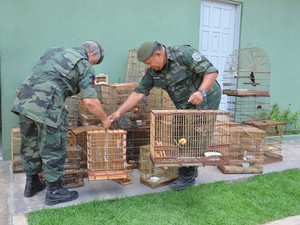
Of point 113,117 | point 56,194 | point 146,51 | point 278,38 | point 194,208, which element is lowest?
point 194,208

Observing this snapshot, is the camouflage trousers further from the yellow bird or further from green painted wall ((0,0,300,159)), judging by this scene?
green painted wall ((0,0,300,159))

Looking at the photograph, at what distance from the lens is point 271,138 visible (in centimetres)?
551

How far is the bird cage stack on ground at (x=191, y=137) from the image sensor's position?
9.21 feet

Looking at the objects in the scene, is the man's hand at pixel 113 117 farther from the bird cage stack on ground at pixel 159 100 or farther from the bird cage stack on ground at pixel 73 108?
the bird cage stack on ground at pixel 73 108

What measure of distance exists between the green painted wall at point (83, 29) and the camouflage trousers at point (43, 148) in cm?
149

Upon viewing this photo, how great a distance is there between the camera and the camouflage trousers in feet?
9.80

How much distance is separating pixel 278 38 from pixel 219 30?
Answer: 1487 millimetres

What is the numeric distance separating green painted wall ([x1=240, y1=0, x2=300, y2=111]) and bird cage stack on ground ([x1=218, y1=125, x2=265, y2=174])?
2.59m

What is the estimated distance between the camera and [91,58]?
10.6ft

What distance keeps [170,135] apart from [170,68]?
2.53 ft

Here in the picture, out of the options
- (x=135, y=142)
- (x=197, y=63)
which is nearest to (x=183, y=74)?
(x=197, y=63)

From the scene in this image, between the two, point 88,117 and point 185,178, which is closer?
point 185,178

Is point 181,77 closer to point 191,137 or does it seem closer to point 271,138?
point 191,137

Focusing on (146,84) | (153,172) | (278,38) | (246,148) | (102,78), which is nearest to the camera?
(146,84)
